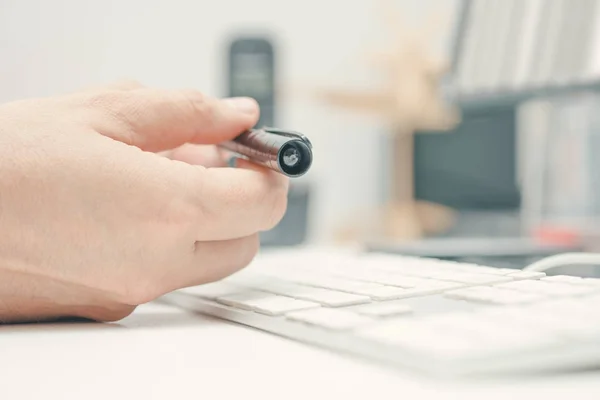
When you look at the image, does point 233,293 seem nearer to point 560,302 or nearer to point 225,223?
point 225,223

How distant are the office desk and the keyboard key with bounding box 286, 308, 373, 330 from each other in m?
0.01

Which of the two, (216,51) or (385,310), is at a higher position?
(216,51)

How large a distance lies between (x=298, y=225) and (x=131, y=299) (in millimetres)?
575

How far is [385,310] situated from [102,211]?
0.48ft

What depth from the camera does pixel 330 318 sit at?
309 millimetres

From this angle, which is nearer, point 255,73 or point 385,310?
point 385,310

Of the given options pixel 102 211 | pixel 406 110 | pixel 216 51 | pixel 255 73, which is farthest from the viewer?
pixel 216 51

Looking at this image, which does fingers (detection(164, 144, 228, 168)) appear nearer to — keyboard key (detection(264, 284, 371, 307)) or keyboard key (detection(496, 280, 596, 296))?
keyboard key (detection(264, 284, 371, 307))

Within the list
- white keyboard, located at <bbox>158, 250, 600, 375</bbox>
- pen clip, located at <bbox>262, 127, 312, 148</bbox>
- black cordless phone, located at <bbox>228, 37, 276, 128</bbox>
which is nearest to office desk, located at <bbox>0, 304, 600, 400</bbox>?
white keyboard, located at <bbox>158, 250, 600, 375</bbox>

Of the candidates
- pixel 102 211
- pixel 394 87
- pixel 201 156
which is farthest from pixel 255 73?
pixel 102 211

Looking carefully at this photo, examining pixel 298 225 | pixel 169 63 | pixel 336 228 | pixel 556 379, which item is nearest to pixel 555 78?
pixel 298 225

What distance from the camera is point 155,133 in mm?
437

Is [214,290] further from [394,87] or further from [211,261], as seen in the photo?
[394,87]

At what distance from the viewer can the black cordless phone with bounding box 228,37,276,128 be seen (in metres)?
1.13
